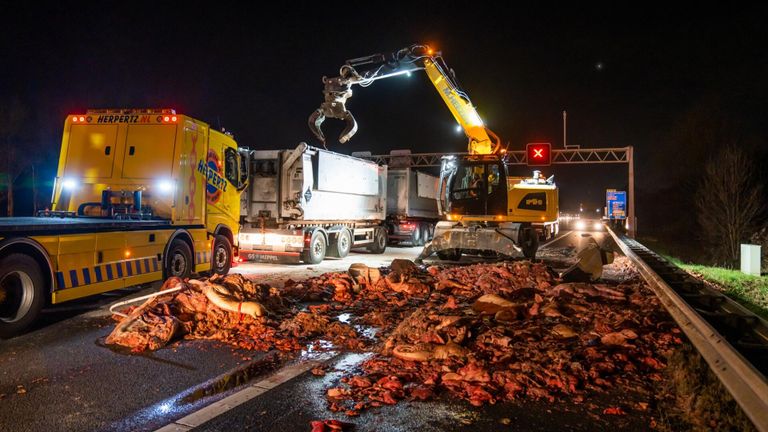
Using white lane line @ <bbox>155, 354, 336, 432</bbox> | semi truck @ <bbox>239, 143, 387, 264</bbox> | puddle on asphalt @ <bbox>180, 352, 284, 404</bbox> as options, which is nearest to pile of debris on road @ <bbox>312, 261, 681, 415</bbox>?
white lane line @ <bbox>155, 354, 336, 432</bbox>

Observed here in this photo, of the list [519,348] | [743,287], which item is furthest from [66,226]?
[743,287]

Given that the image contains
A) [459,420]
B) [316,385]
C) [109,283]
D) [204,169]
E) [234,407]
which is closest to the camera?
[459,420]

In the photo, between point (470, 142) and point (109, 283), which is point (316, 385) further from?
point (470, 142)

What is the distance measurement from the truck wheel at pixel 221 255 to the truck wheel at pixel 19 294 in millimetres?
4312

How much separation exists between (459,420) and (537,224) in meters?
12.8

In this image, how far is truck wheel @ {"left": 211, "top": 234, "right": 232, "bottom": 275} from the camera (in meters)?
10.7

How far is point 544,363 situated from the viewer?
488cm

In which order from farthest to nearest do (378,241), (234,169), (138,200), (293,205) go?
(378,241) → (293,205) → (234,169) → (138,200)

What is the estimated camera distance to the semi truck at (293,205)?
45.9 feet

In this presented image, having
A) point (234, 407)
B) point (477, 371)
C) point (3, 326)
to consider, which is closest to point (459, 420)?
point (477, 371)

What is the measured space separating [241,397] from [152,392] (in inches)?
32.9

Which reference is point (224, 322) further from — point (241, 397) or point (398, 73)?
point (398, 73)

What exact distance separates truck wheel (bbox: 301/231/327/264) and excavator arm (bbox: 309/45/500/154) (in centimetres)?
286

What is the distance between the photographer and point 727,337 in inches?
212
